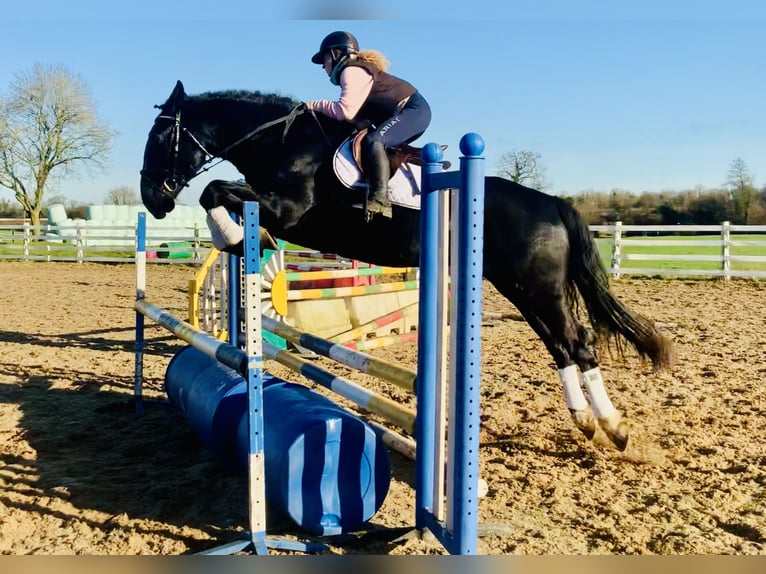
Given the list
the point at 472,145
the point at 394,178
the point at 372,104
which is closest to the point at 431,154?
the point at 472,145

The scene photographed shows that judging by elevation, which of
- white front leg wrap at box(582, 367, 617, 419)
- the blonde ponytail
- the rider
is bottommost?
white front leg wrap at box(582, 367, 617, 419)

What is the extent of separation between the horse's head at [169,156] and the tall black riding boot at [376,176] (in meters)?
1.16

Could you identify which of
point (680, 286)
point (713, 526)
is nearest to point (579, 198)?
point (680, 286)

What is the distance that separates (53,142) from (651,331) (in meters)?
24.8

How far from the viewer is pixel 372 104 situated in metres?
3.69

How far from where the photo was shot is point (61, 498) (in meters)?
2.93

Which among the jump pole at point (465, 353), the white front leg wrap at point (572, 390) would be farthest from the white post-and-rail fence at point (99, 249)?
the jump pole at point (465, 353)

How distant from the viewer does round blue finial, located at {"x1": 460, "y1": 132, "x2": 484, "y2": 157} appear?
207 centimetres

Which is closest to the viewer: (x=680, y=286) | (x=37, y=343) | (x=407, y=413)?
(x=407, y=413)

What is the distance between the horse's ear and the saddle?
1.21m

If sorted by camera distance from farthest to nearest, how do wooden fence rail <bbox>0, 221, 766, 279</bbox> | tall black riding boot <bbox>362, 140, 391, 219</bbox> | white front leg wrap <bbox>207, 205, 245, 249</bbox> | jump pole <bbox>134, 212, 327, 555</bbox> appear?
wooden fence rail <bbox>0, 221, 766, 279</bbox> → tall black riding boot <bbox>362, 140, 391, 219</bbox> → white front leg wrap <bbox>207, 205, 245, 249</bbox> → jump pole <bbox>134, 212, 327, 555</bbox>

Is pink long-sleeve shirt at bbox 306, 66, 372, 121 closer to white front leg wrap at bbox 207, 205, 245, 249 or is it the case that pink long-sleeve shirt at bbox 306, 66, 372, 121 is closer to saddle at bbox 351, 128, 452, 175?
saddle at bbox 351, 128, 452, 175

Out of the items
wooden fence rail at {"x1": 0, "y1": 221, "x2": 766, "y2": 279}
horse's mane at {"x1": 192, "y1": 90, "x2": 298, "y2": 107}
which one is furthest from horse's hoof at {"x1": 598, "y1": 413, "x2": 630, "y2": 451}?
wooden fence rail at {"x1": 0, "y1": 221, "x2": 766, "y2": 279}

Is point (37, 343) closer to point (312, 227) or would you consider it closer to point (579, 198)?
point (312, 227)
